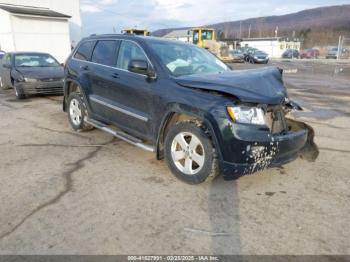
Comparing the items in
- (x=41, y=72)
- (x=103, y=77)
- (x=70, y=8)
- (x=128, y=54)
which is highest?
(x=70, y=8)

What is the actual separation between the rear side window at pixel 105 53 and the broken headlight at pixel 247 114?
2.42 m

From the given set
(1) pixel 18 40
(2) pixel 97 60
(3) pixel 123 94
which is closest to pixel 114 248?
(3) pixel 123 94

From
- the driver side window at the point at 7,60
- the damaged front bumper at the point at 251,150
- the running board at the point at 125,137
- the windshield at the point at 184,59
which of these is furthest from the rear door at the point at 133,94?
the driver side window at the point at 7,60

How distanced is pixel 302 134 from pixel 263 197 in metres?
0.95

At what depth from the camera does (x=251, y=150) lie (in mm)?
3490

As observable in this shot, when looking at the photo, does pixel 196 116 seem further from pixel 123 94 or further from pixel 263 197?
pixel 123 94

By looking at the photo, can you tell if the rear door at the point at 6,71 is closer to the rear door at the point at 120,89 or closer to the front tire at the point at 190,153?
the rear door at the point at 120,89

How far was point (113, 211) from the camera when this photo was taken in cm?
336

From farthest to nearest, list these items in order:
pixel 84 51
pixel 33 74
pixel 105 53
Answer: pixel 33 74
pixel 84 51
pixel 105 53

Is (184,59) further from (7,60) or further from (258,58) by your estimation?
(258,58)

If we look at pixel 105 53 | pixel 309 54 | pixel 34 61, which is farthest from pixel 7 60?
pixel 309 54

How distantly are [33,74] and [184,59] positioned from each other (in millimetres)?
6626

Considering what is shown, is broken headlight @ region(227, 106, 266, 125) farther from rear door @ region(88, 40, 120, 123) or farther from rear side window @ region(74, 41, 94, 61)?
rear side window @ region(74, 41, 94, 61)

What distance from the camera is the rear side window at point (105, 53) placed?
16.9 ft
